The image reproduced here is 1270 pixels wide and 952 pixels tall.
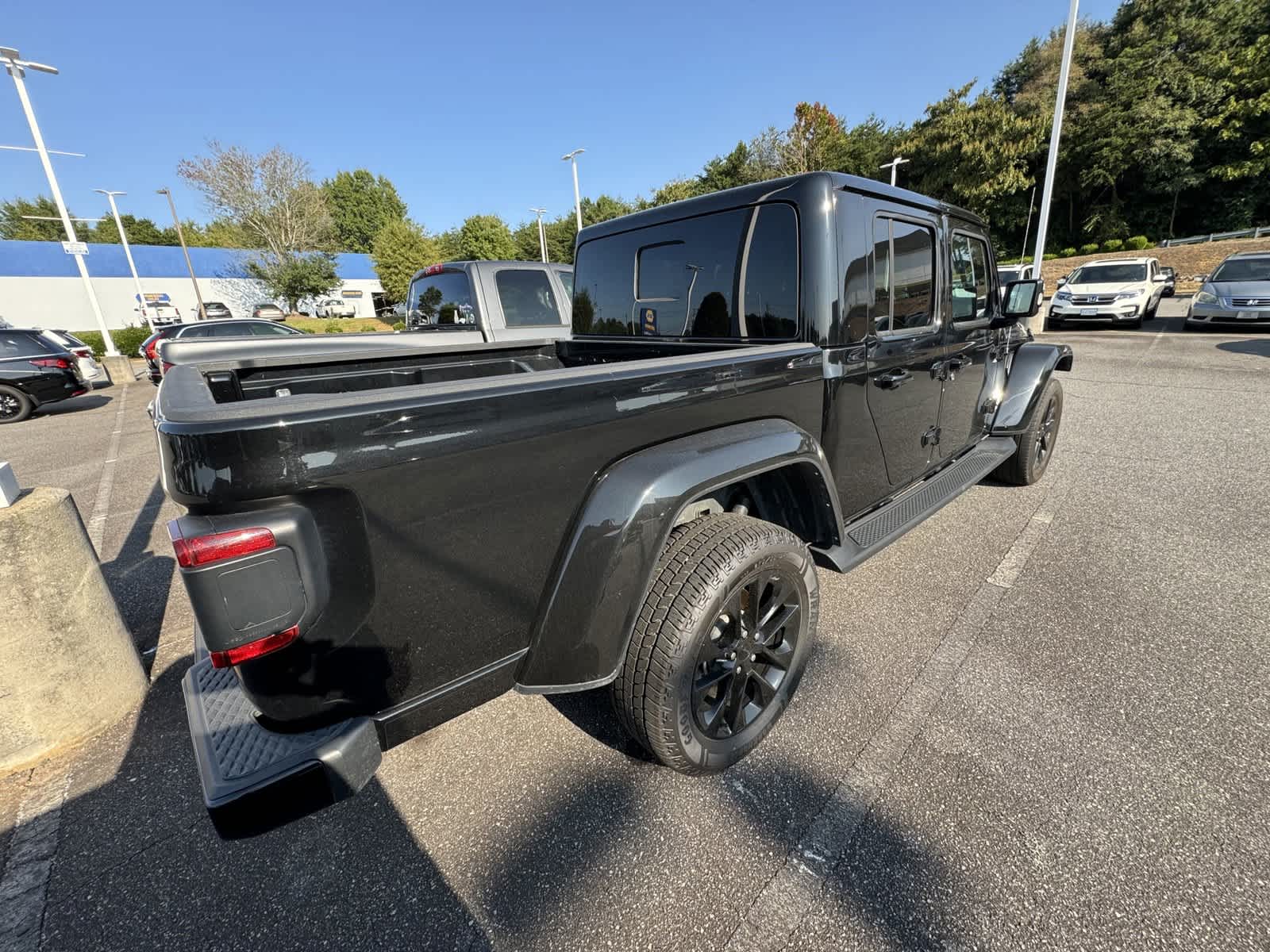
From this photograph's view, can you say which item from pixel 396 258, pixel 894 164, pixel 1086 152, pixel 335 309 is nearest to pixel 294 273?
pixel 335 309

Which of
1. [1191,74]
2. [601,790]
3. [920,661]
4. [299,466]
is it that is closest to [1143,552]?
[920,661]

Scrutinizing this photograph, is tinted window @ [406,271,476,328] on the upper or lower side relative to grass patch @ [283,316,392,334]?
lower

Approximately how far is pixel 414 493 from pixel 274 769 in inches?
26.9

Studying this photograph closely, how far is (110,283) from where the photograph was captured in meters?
36.6

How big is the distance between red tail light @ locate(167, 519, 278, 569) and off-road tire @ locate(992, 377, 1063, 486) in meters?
4.73

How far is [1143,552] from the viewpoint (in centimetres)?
337

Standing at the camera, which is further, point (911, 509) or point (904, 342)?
point (911, 509)

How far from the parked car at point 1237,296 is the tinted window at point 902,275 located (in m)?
13.7

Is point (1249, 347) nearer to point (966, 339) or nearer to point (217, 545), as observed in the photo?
point (966, 339)

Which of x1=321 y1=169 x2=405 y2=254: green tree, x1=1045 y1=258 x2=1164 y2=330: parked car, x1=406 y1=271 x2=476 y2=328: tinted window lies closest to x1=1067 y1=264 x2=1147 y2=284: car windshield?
x1=1045 y1=258 x2=1164 y2=330: parked car

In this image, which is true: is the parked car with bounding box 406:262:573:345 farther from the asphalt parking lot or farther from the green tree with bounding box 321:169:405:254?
the green tree with bounding box 321:169:405:254

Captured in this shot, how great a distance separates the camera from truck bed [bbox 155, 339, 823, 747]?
3.44ft

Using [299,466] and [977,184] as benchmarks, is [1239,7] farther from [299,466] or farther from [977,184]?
[299,466]

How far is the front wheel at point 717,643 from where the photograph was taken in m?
1.71
